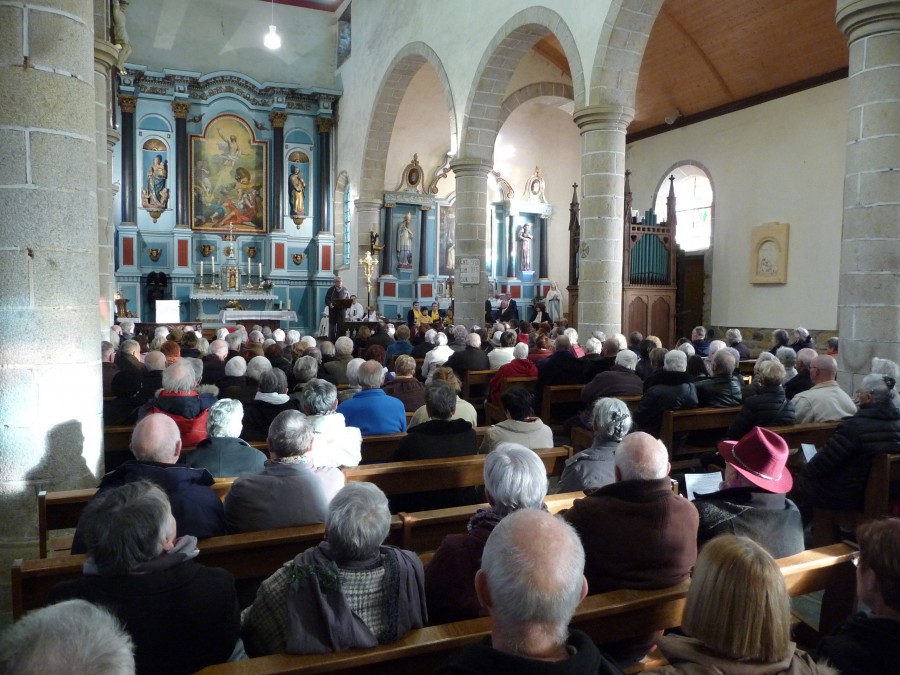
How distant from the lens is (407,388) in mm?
6043

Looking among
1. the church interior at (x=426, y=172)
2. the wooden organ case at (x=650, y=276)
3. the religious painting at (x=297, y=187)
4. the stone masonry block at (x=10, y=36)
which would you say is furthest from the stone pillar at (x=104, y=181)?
the religious painting at (x=297, y=187)

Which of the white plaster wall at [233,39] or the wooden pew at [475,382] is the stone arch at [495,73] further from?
the white plaster wall at [233,39]

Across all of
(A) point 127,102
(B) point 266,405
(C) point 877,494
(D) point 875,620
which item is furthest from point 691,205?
(D) point 875,620

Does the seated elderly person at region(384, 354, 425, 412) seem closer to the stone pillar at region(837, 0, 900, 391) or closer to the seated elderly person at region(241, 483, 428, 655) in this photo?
the stone pillar at region(837, 0, 900, 391)

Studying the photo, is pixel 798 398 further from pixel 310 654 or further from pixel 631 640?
pixel 310 654

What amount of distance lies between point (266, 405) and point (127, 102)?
1572 centimetres

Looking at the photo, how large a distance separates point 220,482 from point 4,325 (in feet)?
4.19

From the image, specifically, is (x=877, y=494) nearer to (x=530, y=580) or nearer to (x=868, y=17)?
(x=530, y=580)

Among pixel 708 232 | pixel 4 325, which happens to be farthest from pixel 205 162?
pixel 4 325

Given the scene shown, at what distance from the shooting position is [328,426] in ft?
12.9

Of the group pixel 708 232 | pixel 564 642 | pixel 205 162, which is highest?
pixel 205 162

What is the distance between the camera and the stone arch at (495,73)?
36.9 feet

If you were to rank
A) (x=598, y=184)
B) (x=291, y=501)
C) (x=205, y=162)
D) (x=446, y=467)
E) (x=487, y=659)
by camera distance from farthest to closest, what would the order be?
(x=205, y=162)
(x=598, y=184)
(x=446, y=467)
(x=291, y=501)
(x=487, y=659)

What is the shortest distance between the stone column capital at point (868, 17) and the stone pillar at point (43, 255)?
5.46 m
